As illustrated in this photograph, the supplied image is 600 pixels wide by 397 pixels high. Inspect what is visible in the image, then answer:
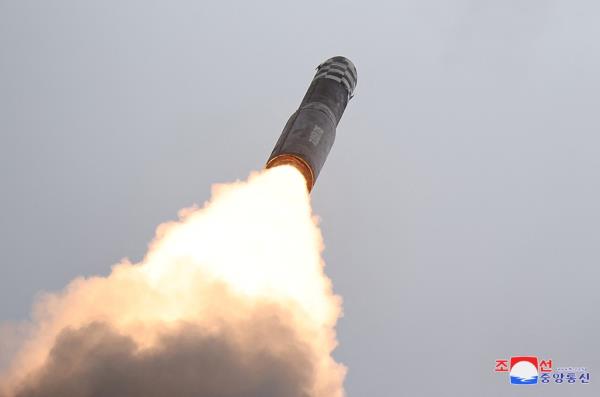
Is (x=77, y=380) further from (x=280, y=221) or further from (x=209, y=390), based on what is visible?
(x=280, y=221)

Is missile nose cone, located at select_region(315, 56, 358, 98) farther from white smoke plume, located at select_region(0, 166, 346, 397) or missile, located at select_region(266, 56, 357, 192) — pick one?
white smoke plume, located at select_region(0, 166, 346, 397)

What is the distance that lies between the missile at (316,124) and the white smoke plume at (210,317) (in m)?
0.66

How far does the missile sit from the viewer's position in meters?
28.1

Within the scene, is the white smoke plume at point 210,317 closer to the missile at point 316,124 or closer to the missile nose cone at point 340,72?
the missile at point 316,124

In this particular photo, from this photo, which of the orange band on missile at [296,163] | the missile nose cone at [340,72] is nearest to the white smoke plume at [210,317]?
the orange band on missile at [296,163]

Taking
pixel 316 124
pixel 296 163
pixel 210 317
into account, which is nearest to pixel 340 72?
pixel 316 124

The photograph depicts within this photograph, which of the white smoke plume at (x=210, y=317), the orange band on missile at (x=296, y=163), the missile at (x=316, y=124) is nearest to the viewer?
the white smoke plume at (x=210, y=317)

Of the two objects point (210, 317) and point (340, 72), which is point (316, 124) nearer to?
point (340, 72)

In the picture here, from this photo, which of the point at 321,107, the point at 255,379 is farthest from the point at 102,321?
the point at 321,107

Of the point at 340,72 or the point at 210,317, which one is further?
the point at 340,72

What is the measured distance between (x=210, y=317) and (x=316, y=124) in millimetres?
11595

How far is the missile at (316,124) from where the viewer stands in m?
28.1

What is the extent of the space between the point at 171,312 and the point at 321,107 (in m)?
13.4

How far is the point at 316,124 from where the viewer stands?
29.4 meters
